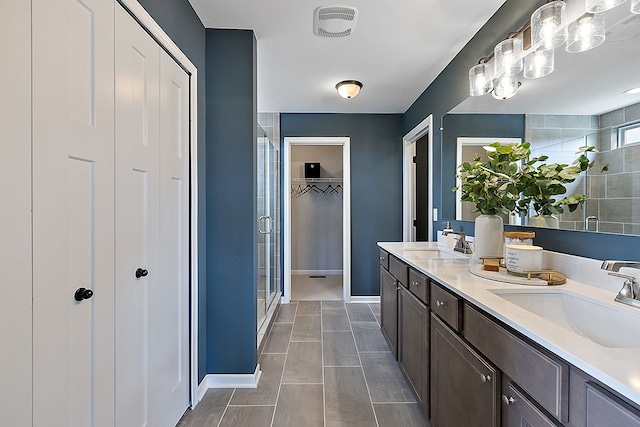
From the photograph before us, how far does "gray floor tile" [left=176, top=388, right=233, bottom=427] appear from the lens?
1748 mm

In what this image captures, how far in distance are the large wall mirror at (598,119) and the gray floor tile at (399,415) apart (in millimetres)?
1321

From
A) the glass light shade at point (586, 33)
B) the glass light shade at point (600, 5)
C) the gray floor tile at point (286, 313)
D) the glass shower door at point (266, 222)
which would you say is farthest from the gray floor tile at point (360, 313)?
the glass light shade at point (600, 5)

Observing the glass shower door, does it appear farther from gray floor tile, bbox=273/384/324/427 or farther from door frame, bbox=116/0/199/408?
door frame, bbox=116/0/199/408

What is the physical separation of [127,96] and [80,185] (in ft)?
1.51

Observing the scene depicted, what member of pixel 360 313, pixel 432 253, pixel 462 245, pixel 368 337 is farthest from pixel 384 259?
pixel 360 313

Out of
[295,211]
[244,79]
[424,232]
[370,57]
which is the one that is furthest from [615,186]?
[295,211]

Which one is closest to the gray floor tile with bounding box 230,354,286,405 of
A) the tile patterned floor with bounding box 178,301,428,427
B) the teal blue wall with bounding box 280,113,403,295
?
the tile patterned floor with bounding box 178,301,428,427

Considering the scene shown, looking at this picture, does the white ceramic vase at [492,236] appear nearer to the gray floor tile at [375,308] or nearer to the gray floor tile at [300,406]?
the gray floor tile at [300,406]

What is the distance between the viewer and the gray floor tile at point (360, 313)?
340cm

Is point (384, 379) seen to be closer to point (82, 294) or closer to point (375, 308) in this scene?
point (375, 308)

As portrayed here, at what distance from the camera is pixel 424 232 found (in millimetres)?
3838

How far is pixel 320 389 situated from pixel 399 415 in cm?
54

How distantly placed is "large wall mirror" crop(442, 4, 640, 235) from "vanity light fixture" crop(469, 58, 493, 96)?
9.6 inches

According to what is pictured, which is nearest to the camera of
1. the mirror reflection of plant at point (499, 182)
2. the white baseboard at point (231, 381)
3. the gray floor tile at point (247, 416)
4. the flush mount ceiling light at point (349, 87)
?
the mirror reflection of plant at point (499, 182)
